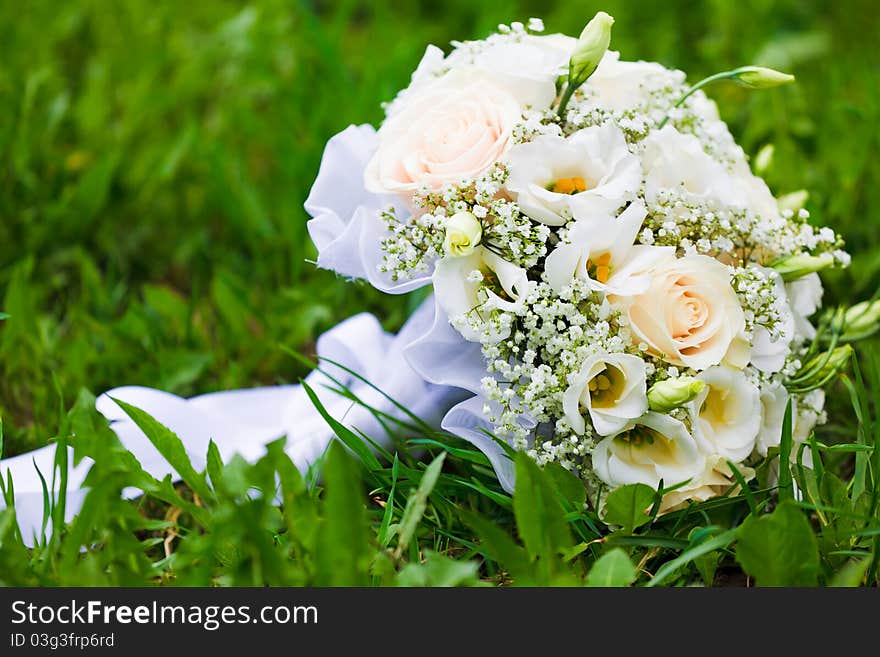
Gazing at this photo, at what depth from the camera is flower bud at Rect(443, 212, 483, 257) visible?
3.61ft

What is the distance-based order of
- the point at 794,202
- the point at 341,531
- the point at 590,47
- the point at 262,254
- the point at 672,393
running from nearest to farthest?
1. the point at 341,531
2. the point at 672,393
3. the point at 590,47
4. the point at 794,202
5. the point at 262,254

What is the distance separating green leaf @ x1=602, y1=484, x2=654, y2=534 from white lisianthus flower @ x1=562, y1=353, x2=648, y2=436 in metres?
0.07

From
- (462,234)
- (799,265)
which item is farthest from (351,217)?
A: (799,265)

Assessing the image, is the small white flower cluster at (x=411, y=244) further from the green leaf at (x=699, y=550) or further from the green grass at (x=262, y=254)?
the green leaf at (x=699, y=550)

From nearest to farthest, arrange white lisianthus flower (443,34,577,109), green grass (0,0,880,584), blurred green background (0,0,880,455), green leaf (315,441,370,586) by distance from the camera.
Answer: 1. green leaf (315,441,370,586)
2. green grass (0,0,880,584)
3. white lisianthus flower (443,34,577,109)
4. blurred green background (0,0,880,455)

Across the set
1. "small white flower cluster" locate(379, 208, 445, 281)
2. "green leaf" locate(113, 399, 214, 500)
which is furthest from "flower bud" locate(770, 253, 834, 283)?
"green leaf" locate(113, 399, 214, 500)

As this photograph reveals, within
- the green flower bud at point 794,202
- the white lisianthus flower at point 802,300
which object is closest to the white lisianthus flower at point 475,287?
the white lisianthus flower at point 802,300

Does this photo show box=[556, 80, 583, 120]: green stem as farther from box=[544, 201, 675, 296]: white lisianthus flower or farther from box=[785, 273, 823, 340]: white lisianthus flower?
box=[785, 273, 823, 340]: white lisianthus flower

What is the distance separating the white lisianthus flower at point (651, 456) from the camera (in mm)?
1133

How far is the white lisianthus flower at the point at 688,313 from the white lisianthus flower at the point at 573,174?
111 millimetres

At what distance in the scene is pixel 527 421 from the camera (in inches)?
46.0

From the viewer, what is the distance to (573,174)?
1204mm

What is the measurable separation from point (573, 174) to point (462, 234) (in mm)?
196

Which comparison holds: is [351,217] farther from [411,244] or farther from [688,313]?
[688,313]
